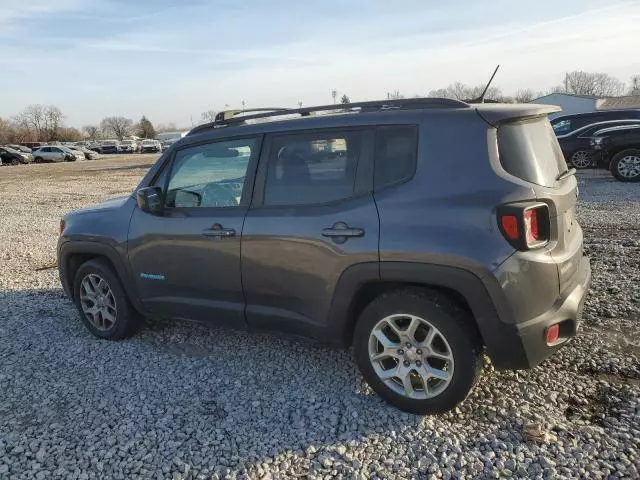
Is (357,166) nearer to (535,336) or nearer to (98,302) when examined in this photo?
(535,336)

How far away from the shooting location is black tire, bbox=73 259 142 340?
14.7ft

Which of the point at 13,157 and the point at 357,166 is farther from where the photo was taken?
the point at 13,157

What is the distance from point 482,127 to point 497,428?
5.58 ft

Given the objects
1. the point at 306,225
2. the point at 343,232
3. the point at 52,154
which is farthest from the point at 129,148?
the point at 343,232

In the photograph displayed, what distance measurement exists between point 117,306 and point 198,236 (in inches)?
48.0

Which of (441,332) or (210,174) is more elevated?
(210,174)

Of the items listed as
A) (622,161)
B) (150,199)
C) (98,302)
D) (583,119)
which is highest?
(583,119)

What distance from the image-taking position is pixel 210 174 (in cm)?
406

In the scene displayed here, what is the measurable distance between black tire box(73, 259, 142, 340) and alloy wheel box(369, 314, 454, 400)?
2295 mm

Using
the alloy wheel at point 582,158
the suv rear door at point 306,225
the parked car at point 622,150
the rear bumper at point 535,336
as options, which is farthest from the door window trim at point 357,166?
the alloy wheel at point 582,158

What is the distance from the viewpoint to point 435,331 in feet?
10.1

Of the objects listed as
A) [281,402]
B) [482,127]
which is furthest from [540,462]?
[482,127]

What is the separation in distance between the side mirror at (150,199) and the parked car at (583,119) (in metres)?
13.4

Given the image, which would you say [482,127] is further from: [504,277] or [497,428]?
[497,428]
